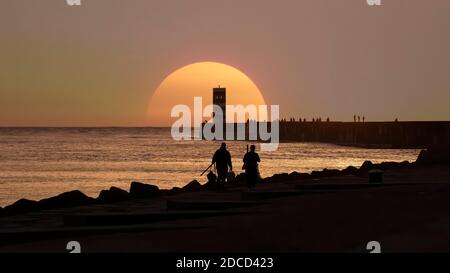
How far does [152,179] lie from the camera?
55.4 metres

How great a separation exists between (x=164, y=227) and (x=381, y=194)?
7.16 m

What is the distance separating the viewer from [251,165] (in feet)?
77.1

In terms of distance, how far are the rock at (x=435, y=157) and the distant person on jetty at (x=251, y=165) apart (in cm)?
1778

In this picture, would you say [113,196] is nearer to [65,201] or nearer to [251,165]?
[65,201]

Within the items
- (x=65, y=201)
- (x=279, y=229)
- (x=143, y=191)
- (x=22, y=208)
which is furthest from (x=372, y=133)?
(x=279, y=229)

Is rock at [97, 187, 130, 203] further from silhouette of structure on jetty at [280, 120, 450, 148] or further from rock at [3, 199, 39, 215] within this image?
silhouette of structure on jetty at [280, 120, 450, 148]

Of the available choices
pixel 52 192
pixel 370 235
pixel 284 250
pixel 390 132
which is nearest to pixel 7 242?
pixel 284 250

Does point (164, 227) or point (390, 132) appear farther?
point (390, 132)

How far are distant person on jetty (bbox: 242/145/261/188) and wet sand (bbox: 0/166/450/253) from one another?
3806 millimetres

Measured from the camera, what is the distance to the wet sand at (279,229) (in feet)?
38.4

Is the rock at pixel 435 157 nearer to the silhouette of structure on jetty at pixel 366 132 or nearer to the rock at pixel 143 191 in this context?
the rock at pixel 143 191

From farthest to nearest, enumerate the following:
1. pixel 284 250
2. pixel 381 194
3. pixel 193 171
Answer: pixel 193 171
pixel 381 194
pixel 284 250

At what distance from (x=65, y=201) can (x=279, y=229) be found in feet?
33.8
